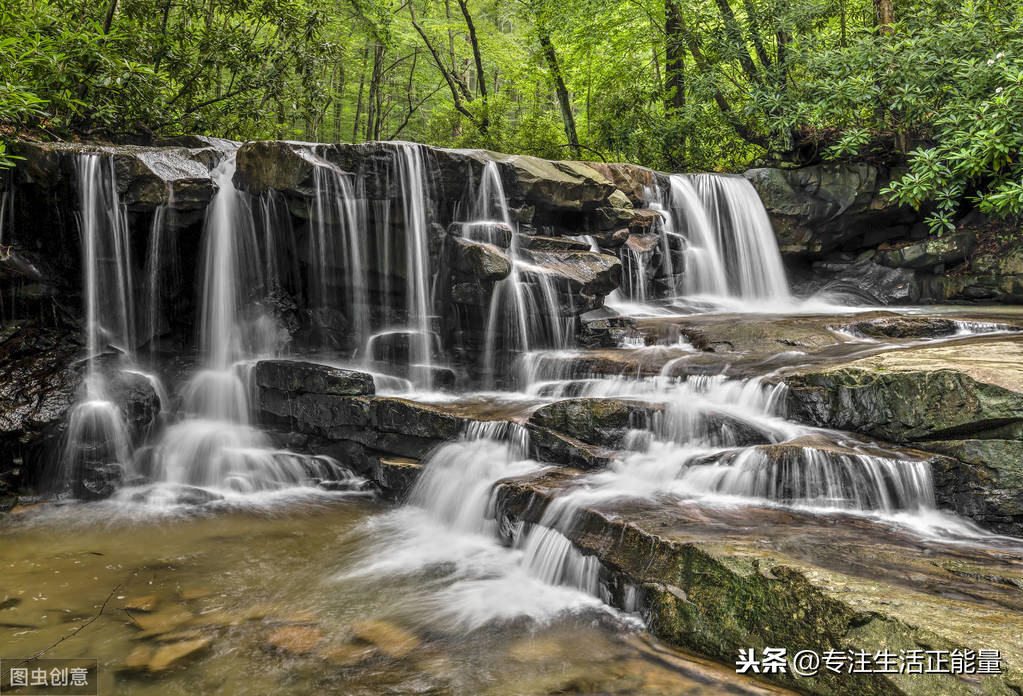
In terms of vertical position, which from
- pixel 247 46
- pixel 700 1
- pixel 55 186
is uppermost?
pixel 700 1

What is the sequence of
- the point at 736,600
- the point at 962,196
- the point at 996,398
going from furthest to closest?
the point at 962,196 < the point at 996,398 < the point at 736,600

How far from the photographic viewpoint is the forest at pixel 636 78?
30.2 feet

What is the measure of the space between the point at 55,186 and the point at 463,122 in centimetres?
1270

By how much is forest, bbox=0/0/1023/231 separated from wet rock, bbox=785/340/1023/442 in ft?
16.6

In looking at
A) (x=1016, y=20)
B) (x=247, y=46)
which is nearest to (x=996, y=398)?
(x=1016, y=20)

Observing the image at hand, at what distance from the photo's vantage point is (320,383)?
7668mm

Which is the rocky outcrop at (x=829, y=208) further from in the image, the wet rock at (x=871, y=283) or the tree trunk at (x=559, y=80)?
the tree trunk at (x=559, y=80)

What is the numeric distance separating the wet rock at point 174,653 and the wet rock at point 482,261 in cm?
542

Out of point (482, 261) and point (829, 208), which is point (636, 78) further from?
point (482, 261)

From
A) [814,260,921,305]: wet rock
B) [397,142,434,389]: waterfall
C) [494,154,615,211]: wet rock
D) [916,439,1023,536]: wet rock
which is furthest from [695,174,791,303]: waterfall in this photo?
[916,439,1023,536]: wet rock

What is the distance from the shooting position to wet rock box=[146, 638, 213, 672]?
3588 mm

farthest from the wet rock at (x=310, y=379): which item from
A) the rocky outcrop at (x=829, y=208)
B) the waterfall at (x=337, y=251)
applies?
the rocky outcrop at (x=829, y=208)

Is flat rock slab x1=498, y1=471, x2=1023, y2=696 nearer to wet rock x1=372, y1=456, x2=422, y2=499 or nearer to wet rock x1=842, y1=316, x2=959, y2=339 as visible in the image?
wet rock x1=372, y1=456, x2=422, y2=499

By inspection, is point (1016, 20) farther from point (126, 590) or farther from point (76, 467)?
point (76, 467)
